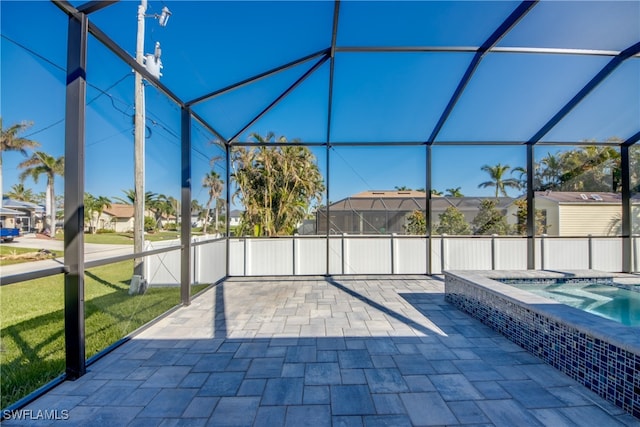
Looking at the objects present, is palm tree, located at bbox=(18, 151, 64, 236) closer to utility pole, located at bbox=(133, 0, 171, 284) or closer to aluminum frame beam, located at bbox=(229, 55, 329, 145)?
utility pole, located at bbox=(133, 0, 171, 284)

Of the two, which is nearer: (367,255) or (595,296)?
(595,296)

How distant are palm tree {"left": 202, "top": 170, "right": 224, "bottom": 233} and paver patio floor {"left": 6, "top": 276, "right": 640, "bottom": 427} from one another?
213 cm

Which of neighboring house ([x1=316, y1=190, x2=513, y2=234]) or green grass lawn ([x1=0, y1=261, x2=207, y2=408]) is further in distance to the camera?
neighboring house ([x1=316, y1=190, x2=513, y2=234])

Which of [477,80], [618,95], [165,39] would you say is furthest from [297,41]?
[618,95]

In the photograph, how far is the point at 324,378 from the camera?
7.18ft

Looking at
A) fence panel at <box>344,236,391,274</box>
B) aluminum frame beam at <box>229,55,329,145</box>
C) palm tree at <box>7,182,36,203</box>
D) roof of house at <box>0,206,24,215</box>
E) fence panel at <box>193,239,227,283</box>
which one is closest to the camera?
roof of house at <box>0,206,24,215</box>

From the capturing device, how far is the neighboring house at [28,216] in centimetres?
267

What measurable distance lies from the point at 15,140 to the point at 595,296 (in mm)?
7419

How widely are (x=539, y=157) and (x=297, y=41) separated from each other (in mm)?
5234

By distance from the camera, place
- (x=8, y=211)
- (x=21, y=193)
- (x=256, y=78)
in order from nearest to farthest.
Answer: (x=8, y=211) → (x=21, y=193) → (x=256, y=78)

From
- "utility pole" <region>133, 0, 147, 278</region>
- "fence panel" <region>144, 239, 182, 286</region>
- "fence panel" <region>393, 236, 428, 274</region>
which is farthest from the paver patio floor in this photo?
"utility pole" <region>133, 0, 147, 278</region>

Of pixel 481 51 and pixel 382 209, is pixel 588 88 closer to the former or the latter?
pixel 481 51

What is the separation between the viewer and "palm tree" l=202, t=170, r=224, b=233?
201 inches

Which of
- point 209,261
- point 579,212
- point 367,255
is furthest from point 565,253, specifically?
point 209,261
